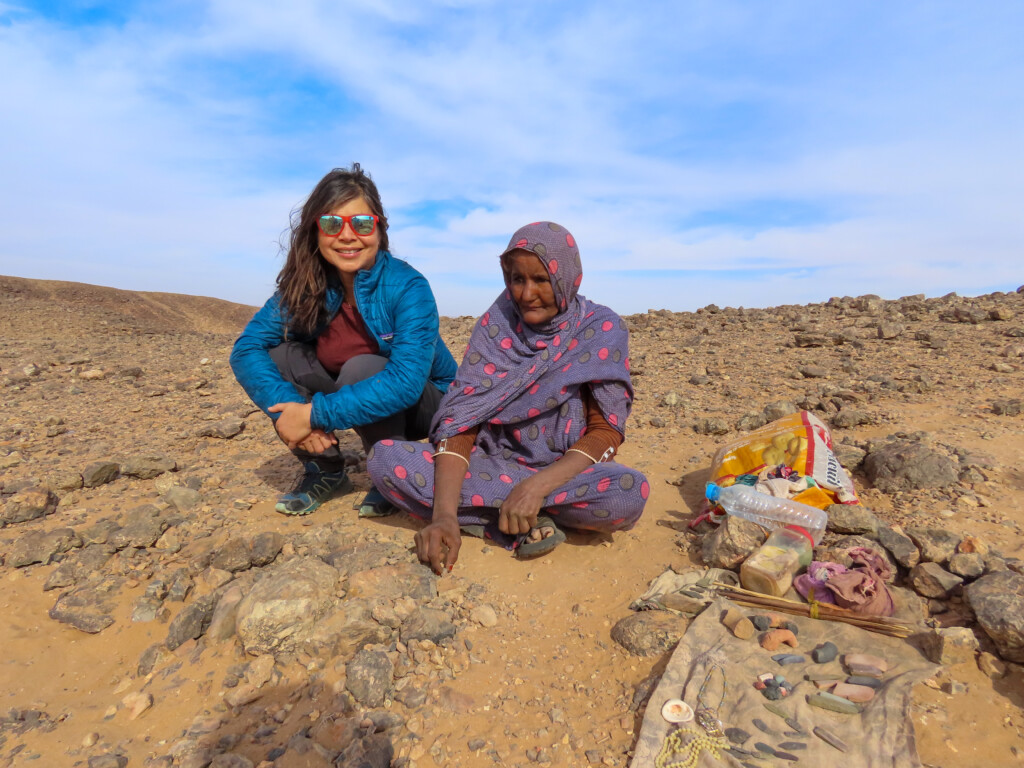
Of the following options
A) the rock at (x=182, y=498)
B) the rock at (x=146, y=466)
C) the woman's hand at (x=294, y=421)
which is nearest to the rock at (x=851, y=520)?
the woman's hand at (x=294, y=421)

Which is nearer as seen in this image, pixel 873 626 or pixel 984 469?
pixel 873 626

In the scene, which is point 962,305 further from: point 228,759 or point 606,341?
point 228,759

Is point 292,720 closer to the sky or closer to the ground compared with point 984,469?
closer to the ground

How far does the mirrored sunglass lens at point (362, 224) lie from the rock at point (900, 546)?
262 cm

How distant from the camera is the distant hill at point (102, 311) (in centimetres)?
961

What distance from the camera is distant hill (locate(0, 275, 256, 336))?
961cm

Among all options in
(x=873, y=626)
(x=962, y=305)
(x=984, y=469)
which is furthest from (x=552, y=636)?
(x=962, y=305)

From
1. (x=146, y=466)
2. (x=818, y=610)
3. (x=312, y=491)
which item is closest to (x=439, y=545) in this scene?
(x=312, y=491)

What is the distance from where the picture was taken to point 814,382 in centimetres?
514

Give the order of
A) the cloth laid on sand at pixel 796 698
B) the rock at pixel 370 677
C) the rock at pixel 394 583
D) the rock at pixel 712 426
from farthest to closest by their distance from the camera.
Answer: the rock at pixel 712 426, the rock at pixel 394 583, the rock at pixel 370 677, the cloth laid on sand at pixel 796 698

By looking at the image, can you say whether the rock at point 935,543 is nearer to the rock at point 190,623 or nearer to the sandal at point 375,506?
the sandal at point 375,506

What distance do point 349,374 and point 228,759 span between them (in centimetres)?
167

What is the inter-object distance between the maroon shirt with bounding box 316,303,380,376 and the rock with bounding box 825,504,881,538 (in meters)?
2.28

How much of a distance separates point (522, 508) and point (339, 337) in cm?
136
